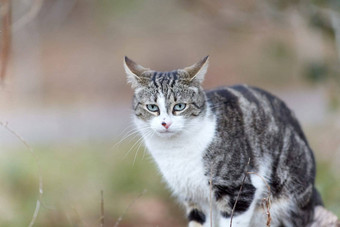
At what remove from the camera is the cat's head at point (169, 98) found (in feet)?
13.0

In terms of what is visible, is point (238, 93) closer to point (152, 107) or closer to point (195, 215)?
point (152, 107)

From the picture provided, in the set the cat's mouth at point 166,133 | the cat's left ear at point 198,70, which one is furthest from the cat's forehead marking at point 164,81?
the cat's mouth at point 166,133

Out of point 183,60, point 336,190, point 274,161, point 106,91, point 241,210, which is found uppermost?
point 274,161

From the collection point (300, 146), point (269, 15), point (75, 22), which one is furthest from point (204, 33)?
point (300, 146)

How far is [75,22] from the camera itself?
19.9 m

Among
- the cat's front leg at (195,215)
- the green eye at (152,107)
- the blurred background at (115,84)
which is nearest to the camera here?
the green eye at (152,107)

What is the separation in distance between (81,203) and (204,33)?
43.3 ft

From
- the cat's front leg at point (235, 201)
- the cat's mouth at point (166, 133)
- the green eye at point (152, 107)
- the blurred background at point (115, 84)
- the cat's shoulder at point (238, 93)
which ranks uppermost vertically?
the cat's shoulder at point (238, 93)

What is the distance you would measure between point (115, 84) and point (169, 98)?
12.1m

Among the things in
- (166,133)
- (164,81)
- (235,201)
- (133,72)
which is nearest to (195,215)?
(235,201)

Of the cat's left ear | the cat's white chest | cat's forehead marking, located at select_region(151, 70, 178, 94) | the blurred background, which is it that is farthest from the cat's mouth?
the blurred background

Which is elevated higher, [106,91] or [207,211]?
[207,211]

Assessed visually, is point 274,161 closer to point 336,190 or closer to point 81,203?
point 336,190

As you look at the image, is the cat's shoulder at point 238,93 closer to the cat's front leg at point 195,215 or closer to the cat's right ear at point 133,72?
the cat's right ear at point 133,72
